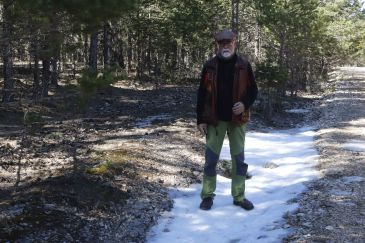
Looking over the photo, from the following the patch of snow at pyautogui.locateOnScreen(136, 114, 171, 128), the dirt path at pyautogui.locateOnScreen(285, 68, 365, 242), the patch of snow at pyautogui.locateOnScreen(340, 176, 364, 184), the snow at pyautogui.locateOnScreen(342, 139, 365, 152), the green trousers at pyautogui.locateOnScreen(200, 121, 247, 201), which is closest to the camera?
the dirt path at pyautogui.locateOnScreen(285, 68, 365, 242)

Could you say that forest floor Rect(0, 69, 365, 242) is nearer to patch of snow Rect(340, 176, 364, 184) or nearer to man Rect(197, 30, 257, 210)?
patch of snow Rect(340, 176, 364, 184)

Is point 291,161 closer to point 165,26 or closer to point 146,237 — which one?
point 146,237

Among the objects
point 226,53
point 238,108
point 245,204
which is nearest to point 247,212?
point 245,204

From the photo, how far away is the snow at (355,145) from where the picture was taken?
34.3 feet

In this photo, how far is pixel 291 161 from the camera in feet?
31.4

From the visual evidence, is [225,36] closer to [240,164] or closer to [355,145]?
[240,164]

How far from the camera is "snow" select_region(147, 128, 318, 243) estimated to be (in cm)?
568

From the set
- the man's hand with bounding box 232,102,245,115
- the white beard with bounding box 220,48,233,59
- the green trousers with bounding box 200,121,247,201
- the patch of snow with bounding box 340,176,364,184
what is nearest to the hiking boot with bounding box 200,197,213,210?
the green trousers with bounding box 200,121,247,201

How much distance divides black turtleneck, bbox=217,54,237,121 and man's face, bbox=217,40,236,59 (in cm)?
6

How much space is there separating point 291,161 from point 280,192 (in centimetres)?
243

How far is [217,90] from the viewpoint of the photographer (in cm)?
604

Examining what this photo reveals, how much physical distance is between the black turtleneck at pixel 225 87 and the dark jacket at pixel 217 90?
0.13 feet

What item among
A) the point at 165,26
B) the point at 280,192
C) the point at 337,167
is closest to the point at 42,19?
the point at 280,192

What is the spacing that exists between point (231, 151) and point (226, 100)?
0.73m
